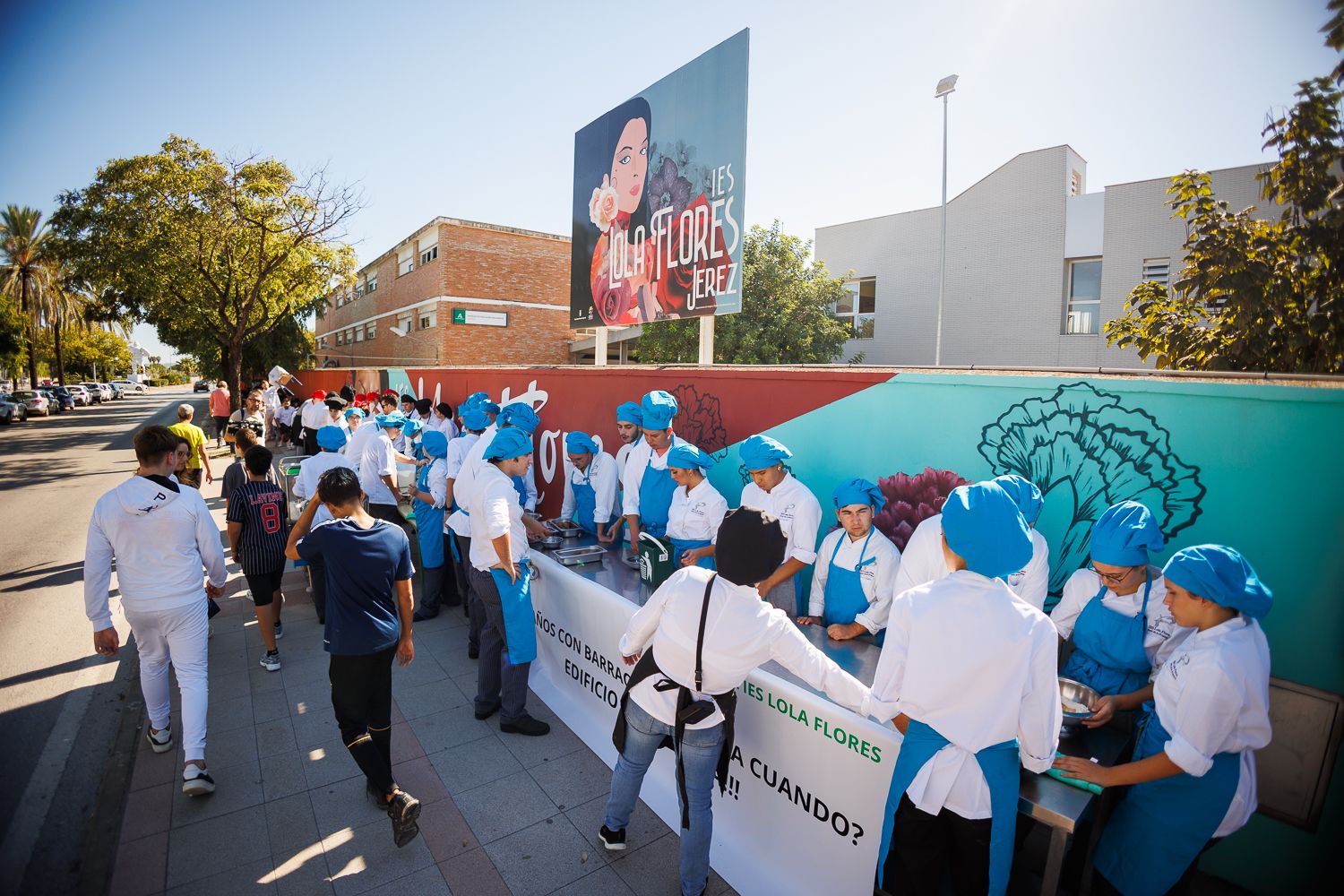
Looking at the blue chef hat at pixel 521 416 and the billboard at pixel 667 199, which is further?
the billboard at pixel 667 199

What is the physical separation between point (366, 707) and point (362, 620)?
511mm

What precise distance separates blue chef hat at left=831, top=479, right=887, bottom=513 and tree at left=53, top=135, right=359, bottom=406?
67.8 ft

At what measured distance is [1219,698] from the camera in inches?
80.0

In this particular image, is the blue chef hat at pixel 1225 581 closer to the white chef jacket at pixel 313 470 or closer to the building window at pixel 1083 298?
the white chef jacket at pixel 313 470

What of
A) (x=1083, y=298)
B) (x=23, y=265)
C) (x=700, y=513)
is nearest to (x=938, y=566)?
(x=700, y=513)

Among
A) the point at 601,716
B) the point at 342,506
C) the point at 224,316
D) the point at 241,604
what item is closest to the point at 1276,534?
the point at 601,716

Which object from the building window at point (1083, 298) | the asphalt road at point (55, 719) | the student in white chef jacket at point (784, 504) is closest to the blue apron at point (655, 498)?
the student in white chef jacket at point (784, 504)

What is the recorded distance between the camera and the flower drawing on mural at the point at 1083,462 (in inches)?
120

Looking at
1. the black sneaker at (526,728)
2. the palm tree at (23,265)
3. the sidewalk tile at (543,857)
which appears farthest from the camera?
the palm tree at (23,265)

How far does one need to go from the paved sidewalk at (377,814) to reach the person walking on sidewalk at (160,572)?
0.27 m

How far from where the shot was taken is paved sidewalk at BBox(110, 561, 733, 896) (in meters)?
3.12

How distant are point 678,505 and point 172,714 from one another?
3.99 m

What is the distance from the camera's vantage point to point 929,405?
3.93m

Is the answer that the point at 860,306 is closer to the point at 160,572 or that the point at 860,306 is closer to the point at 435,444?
the point at 435,444
